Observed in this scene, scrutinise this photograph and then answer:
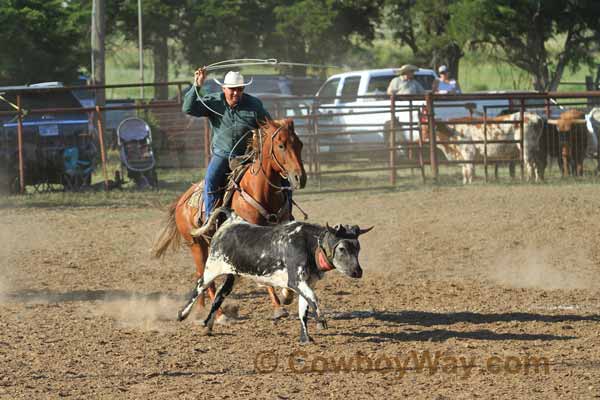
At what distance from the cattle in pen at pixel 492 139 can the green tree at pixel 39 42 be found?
14081 millimetres

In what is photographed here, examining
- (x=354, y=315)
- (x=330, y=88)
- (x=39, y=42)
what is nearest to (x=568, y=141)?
(x=330, y=88)

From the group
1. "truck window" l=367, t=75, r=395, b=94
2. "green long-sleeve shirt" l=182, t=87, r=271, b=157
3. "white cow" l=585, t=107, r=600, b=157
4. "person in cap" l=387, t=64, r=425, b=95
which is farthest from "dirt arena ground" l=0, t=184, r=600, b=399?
"truck window" l=367, t=75, r=395, b=94

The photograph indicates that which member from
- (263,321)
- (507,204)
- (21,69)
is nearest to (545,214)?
(507,204)

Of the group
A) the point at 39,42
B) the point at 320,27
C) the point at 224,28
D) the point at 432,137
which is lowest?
the point at 432,137

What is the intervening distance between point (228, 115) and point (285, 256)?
154cm

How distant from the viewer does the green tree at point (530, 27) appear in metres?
29.5

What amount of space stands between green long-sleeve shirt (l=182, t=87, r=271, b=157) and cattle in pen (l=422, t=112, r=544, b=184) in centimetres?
951

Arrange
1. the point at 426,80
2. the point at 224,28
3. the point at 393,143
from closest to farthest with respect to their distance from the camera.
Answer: the point at 393,143
the point at 426,80
the point at 224,28

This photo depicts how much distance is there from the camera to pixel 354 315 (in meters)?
7.81

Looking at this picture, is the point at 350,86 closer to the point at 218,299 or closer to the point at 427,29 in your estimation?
the point at 427,29

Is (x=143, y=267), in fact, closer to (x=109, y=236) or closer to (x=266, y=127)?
(x=109, y=236)

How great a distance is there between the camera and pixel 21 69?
27.4 m

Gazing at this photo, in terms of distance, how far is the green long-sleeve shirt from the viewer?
7703 mm

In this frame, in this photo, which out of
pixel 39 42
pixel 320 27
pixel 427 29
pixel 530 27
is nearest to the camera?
pixel 39 42
